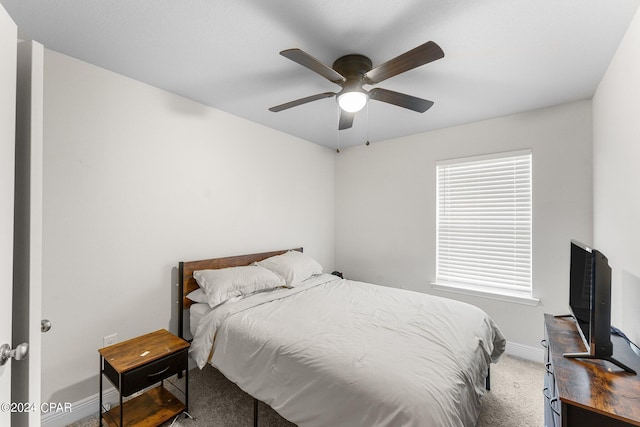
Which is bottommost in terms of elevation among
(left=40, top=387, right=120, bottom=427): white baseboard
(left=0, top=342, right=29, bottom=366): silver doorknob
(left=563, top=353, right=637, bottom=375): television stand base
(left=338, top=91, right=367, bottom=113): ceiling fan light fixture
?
(left=40, top=387, right=120, bottom=427): white baseboard

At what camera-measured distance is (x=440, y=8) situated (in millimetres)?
1471

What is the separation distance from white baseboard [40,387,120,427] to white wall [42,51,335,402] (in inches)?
2.4

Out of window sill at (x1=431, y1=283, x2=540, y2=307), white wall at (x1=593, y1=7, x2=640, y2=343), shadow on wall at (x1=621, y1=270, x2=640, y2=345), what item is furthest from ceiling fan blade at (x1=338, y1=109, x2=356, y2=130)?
window sill at (x1=431, y1=283, x2=540, y2=307)

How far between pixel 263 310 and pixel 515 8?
97.9 inches

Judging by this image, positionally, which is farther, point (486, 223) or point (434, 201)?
point (434, 201)

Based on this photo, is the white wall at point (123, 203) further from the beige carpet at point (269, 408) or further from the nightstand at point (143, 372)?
the beige carpet at point (269, 408)

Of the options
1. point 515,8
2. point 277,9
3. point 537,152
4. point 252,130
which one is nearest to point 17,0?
point 277,9

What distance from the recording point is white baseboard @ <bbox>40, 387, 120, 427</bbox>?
6.05ft

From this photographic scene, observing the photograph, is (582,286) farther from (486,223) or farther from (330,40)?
(330,40)

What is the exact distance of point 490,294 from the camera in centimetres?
304

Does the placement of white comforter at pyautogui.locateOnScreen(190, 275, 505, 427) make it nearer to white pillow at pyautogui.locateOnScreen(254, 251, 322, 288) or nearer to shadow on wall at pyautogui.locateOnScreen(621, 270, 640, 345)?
white pillow at pyautogui.locateOnScreen(254, 251, 322, 288)

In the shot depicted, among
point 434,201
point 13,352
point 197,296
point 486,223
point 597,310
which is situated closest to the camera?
point 13,352

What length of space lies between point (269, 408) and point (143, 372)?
2.97 feet

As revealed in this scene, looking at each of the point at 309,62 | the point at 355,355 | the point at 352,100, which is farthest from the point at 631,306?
the point at 309,62
